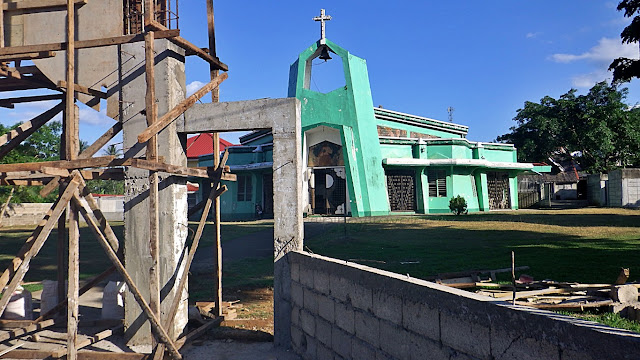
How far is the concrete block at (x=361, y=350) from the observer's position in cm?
526

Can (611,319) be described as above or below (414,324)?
below

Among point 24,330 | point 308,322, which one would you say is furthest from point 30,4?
point 308,322

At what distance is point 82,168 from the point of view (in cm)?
721

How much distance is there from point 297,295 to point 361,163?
2109cm

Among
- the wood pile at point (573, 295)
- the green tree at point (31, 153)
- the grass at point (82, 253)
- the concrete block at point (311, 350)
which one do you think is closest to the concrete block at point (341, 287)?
the concrete block at point (311, 350)

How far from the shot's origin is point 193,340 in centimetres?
813

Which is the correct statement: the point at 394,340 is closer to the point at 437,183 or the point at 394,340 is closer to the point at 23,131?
the point at 23,131

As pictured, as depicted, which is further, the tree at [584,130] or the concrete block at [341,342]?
the tree at [584,130]

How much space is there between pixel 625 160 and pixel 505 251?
122 feet

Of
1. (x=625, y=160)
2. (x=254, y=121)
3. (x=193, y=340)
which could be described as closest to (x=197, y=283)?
(x=193, y=340)

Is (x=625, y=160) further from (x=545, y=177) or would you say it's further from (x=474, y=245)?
(x=474, y=245)

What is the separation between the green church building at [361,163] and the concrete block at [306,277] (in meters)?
20.7

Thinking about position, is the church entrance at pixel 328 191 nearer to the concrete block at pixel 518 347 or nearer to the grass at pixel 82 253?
the grass at pixel 82 253

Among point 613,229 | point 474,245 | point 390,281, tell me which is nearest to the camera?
point 390,281
